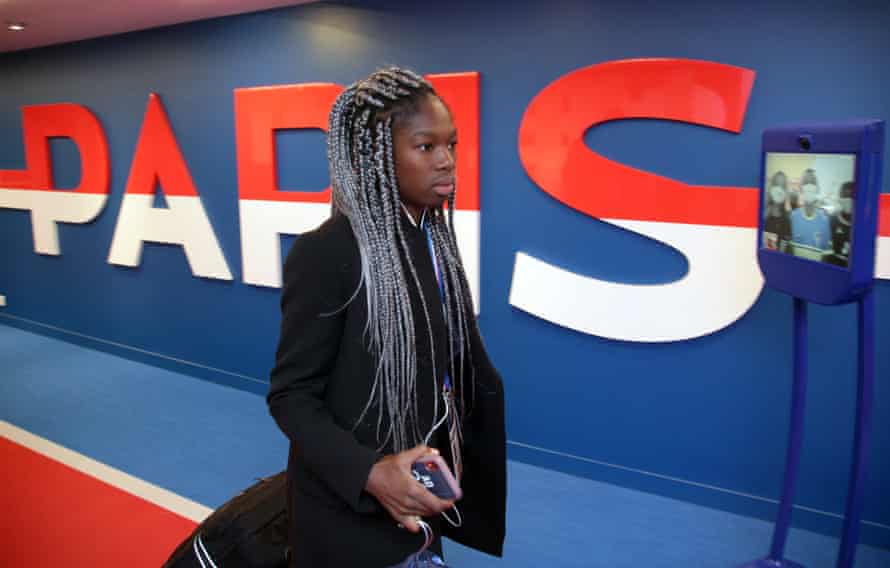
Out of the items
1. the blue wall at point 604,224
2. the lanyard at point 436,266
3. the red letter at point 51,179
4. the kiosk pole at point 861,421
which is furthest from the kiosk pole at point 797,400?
the red letter at point 51,179

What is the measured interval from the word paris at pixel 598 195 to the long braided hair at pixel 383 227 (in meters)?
1.90

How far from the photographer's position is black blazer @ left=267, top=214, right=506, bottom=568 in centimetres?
112

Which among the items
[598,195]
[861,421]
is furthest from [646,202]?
[861,421]

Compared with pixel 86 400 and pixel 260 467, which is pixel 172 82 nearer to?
pixel 86 400

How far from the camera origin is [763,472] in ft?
9.64

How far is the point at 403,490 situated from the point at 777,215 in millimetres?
1720

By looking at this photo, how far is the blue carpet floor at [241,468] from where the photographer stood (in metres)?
2.77

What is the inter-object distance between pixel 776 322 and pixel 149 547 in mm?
2673

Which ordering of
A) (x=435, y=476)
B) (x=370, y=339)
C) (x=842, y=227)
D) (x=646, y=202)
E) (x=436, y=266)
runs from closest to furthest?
(x=435, y=476)
(x=370, y=339)
(x=436, y=266)
(x=842, y=227)
(x=646, y=202)

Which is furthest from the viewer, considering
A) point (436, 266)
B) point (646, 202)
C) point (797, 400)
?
point (646, 202)

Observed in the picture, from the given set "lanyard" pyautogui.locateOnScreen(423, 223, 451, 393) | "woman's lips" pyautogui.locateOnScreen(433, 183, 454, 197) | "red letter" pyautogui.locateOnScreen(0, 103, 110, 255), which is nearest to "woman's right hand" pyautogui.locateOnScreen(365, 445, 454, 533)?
"lanyard" pyautogui.locateOnScreen(423, 223, 451, 393)

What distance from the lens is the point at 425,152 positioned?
1.21 metres

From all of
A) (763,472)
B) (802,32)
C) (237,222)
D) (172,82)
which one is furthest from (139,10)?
(763,472)

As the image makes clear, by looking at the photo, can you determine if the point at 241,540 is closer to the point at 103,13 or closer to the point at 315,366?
the point at 315,366
